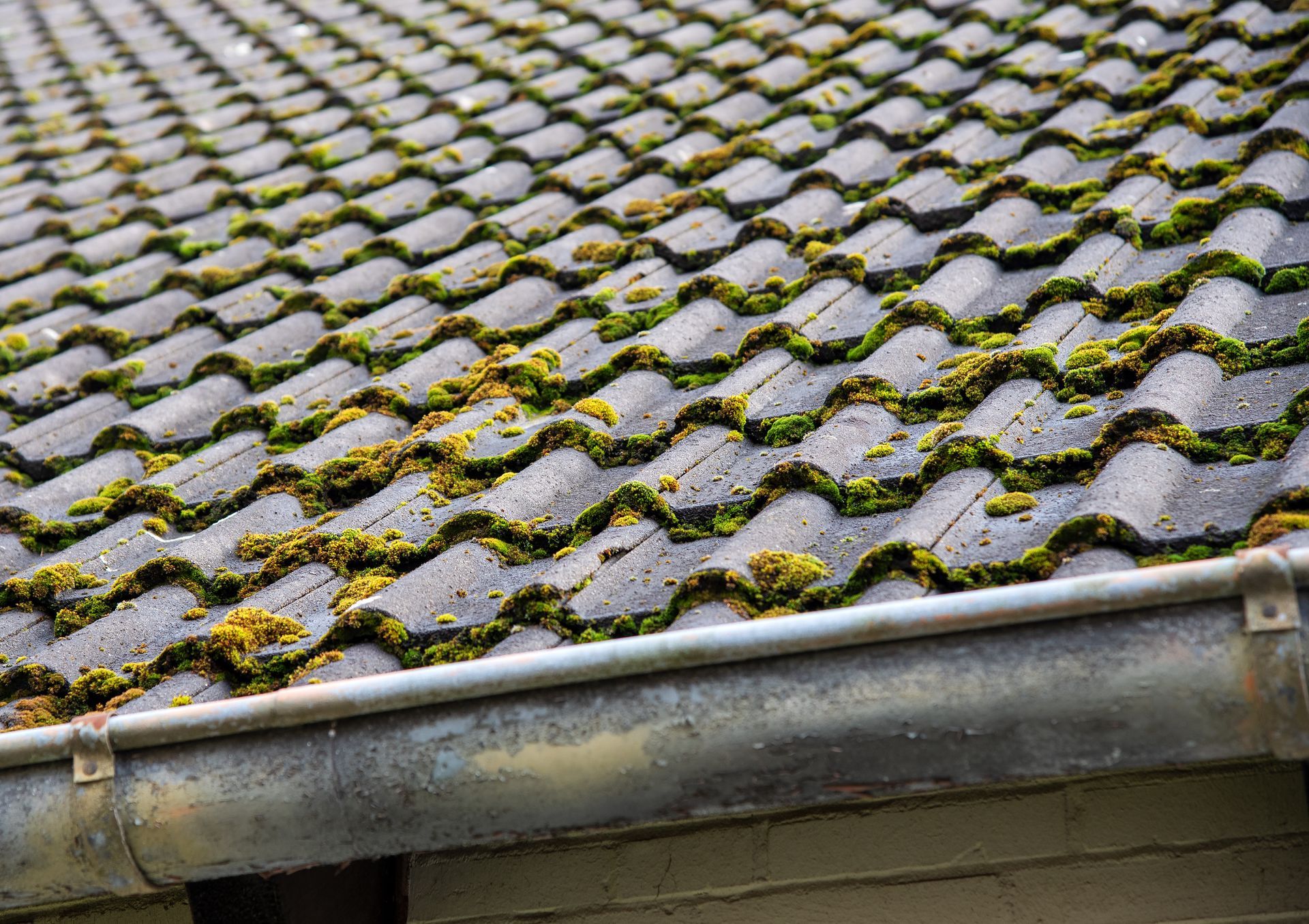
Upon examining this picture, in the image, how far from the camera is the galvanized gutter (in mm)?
1354

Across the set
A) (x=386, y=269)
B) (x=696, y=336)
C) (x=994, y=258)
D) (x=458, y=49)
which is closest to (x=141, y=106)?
(x=458, y=49)

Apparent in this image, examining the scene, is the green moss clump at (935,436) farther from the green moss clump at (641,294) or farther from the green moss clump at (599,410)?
the green moss clump at (641,294)

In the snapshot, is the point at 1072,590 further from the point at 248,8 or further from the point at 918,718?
the point at 248,8

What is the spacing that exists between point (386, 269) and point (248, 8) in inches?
151

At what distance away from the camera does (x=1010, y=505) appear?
1.79 meters

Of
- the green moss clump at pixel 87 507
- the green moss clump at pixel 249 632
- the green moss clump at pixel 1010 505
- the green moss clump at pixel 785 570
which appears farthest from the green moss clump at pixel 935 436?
the green moss clump at pixel 87 507

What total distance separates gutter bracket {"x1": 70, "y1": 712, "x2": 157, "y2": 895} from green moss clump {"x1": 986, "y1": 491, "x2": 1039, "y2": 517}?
1.31m

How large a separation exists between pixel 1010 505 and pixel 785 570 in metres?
0.37

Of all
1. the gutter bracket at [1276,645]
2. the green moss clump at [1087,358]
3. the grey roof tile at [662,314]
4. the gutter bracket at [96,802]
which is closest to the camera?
the gutter bracket at [1276,645]

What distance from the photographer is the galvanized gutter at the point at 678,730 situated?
1354 mm

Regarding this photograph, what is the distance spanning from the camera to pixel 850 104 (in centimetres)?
406

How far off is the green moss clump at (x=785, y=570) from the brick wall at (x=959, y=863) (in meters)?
0.51

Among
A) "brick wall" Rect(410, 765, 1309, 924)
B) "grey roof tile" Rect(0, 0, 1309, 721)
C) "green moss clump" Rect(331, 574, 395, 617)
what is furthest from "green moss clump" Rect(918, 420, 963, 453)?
"green moss clump" Rect(331, 574, 395, 617)

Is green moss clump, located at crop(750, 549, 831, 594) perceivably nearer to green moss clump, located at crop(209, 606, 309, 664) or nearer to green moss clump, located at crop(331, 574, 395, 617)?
green moss clump, located at crop(331, 574, 395, 617)
